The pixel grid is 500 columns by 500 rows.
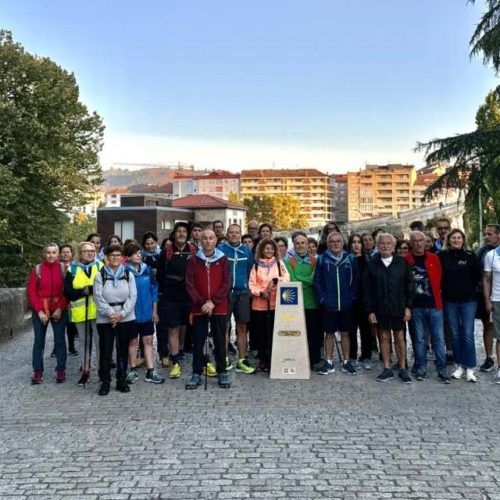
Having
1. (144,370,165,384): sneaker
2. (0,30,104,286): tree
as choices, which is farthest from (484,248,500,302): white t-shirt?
(0,30,104,286): tree

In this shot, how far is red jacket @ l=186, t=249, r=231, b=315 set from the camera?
6922 mm

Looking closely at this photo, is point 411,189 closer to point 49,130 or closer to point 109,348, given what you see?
point 49,130

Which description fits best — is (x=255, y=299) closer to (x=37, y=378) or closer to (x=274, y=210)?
(x=37, y=378)

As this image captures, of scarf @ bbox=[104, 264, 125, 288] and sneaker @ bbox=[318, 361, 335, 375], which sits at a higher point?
scarf @ bbox=[104, 264, 125, 288]

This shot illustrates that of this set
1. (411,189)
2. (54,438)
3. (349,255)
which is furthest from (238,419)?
(411,189)

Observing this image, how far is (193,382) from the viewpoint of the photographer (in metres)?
6.80

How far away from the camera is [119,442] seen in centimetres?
498

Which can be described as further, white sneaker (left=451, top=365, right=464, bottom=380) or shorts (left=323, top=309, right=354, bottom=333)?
shorts (left=323, top=309, right=354, bottom=333)

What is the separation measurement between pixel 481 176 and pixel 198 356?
9942 millimetres

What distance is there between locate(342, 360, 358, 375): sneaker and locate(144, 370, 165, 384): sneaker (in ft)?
7.58

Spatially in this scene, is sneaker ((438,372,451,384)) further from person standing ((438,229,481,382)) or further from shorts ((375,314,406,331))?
shorts ((375,314,406,331))

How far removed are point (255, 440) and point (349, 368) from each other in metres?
2.72

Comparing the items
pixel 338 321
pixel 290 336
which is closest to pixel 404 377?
pixel 338 321

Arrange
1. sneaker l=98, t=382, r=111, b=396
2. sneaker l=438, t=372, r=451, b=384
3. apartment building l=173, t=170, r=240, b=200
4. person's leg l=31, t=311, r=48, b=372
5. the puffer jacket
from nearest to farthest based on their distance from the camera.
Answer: sneaker l=98, t=382, r=111, b=396 < sneaker l=438, t=372, r=451, b=384 < person's leg l=31, t=311, r=48, b=372 < the puffer jacket < apartment building l=173, t=170, r=240, b=200
